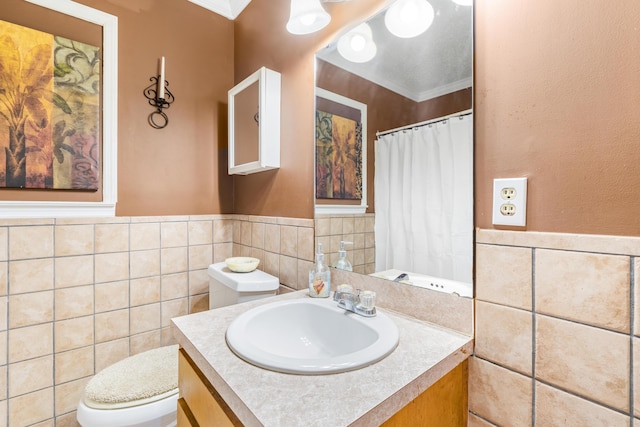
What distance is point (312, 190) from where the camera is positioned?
1334 mm

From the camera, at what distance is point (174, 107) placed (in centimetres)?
171

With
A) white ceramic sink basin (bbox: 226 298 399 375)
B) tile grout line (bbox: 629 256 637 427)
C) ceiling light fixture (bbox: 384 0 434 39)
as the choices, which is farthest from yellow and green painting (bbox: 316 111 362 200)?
tile grout line (bbox: 629 256 637 427)

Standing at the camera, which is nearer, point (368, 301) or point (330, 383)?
point (330, 383)

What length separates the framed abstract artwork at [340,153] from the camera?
1177 millimetres

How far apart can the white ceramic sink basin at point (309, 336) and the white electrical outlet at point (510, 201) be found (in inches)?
15.5

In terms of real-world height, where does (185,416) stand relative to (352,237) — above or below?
below

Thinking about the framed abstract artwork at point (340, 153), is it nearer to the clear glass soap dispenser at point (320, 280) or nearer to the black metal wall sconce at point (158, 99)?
the clear glass soap dispenser at point (320, 280)

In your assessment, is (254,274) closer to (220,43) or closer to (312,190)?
(312,190)

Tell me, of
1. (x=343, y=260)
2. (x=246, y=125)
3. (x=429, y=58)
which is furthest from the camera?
(x=246, y=125)

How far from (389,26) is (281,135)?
2.24 ft

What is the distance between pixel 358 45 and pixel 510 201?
798 millimetres

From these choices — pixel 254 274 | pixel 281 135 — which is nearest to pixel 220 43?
pixel 281 135

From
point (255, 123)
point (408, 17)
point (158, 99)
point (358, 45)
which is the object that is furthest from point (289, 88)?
point (158, 99)

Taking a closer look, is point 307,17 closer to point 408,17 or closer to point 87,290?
point 408,17
